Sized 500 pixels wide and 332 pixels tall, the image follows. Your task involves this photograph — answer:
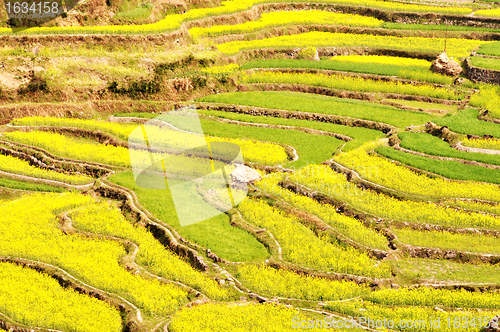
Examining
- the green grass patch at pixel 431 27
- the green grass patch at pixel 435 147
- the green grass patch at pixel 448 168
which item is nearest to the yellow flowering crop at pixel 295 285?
the green grass patch at pixel 448 168

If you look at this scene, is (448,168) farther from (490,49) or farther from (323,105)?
(490,49)

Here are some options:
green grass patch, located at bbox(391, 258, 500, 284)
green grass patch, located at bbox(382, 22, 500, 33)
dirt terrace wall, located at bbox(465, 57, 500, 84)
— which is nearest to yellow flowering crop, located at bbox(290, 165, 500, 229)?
green grass patch, located at bbox(391, 258, 500, 284)

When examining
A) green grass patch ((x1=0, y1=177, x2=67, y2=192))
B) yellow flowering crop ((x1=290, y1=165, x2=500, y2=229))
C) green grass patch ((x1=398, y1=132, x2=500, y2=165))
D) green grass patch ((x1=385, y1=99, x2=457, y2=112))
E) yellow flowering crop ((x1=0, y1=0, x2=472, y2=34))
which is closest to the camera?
yellow flowering crop ((x1=290, y1=165, x2=500, y2=229))

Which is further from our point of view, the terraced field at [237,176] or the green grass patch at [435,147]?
the green grass patch at [435,147]

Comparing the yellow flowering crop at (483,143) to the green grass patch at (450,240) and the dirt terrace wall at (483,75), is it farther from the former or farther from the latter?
the dirt terrace wall at (483,75)

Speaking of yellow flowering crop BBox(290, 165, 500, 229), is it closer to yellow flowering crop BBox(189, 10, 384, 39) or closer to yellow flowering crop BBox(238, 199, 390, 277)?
yellow flowering crop BBox(238, 199, 390, 277)

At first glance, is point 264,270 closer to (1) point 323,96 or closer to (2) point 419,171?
(2) point 419,171

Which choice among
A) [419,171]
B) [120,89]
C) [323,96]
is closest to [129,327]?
[419,171]
